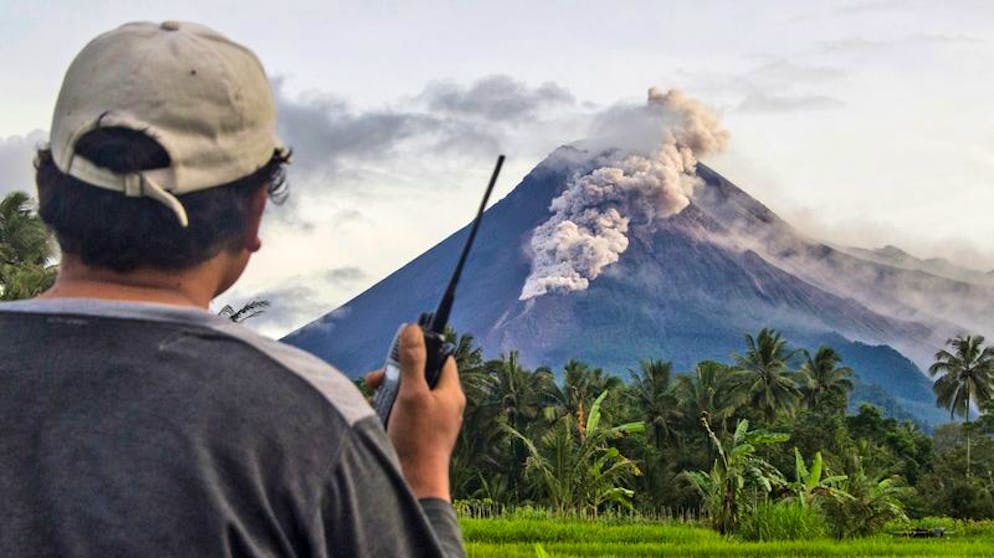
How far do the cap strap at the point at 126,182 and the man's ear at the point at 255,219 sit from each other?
0.27ft

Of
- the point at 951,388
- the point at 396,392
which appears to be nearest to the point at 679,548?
the point at 396,392

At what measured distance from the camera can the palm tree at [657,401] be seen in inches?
1676

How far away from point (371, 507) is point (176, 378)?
23 cm


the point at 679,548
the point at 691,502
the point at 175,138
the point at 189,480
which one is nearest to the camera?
the point at 189,480

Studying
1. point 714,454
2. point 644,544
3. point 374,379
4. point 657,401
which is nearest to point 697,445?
point 714,454

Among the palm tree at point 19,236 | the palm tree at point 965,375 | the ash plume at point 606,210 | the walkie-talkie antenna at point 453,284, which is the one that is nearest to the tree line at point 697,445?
the palm tree at point 19,236

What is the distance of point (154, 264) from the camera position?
1316 mm

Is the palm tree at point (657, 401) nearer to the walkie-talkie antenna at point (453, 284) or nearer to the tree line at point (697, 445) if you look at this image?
the tree line at point (697, 445)

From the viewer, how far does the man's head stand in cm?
130

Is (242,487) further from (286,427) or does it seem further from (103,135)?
(103,135)

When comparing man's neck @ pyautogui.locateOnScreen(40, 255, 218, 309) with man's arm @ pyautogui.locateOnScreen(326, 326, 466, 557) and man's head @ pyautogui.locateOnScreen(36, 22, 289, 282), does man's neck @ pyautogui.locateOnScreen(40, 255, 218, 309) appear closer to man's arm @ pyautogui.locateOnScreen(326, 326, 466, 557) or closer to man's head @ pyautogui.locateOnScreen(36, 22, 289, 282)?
man's head @ pyautogui.locateOnScreen(36, 22, 289, 282)

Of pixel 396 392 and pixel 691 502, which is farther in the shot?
pixel 691 502

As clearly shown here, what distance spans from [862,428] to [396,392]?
44870 mm

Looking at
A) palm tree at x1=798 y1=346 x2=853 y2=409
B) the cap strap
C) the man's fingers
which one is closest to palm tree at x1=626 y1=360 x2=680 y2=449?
palm tree at x1=798 y1=346 x2=853 y2=409
